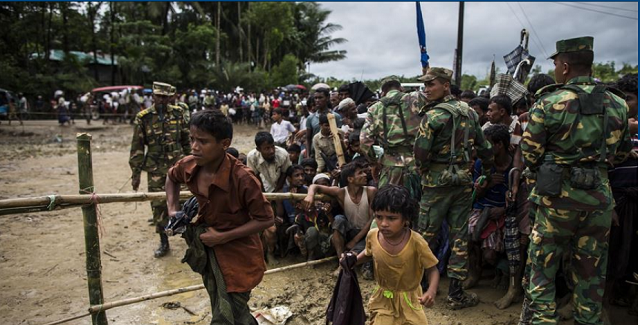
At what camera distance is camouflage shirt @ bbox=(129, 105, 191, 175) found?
552 centimetres

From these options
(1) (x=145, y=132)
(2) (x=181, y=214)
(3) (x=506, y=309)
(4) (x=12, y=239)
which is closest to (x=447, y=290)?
(3) (x=506, y=309)

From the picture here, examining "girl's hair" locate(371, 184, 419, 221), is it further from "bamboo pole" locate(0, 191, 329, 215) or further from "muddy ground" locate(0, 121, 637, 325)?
"bamboo pole" locate(0, 191, 329, 215)

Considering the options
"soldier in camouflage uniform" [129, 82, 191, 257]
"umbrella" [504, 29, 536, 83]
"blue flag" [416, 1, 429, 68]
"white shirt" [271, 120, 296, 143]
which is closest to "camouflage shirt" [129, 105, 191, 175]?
"soldier in camouflage uniform" [129, 82, 191, 257]

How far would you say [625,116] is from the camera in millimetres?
2807

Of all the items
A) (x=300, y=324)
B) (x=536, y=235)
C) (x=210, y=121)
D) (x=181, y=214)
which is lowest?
(x=300, y=324)

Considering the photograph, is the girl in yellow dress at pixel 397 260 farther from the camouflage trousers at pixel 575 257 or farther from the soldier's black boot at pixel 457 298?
the soldier's black boot at pixel 457 298

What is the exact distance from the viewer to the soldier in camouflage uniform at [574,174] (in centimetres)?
273

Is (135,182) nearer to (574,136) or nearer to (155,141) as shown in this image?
(155,141)

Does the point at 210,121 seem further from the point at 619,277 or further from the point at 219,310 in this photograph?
the point at 619,277

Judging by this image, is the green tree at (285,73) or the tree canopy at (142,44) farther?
the green tree at (285,73)

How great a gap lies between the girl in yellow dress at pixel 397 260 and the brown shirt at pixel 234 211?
663mm

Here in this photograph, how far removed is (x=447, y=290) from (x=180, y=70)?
28.2 metres

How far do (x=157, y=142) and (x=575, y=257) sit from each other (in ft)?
15.5

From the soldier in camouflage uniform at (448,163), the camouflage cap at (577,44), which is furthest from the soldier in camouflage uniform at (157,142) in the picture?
the camouflage cap at (577,44)
